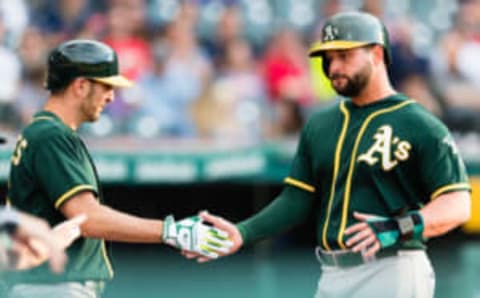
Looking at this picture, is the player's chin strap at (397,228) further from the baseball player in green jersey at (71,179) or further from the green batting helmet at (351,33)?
the baseball player in green jersey at (71,179)

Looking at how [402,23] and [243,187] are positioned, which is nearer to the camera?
[243,187]

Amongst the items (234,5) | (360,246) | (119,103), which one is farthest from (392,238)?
(234,5)

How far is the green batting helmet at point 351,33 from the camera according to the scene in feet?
18.2

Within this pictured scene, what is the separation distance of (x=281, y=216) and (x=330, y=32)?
898 millimetres

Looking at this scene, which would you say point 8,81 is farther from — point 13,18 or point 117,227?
point 117,227

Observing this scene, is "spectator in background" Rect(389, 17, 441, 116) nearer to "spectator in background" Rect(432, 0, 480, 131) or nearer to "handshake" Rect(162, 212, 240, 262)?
"spectator in background" Rect(432, 0, 480, 131)

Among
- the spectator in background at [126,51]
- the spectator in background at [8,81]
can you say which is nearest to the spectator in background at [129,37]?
the spectator in background at [126,51]

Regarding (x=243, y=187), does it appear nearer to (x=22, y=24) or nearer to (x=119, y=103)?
(x=119, y=103)

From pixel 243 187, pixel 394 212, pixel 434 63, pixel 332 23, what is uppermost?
pixel 332 23

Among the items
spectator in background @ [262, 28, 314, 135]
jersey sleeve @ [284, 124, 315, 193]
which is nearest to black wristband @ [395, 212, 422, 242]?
jersey sleeve @ [284, 124, 315, 193]

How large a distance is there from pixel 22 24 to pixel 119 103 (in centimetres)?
101

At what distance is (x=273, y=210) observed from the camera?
19.4 feet

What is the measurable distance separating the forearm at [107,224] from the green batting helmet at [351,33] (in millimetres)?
1100

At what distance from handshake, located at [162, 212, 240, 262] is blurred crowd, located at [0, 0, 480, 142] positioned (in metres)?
4.07
